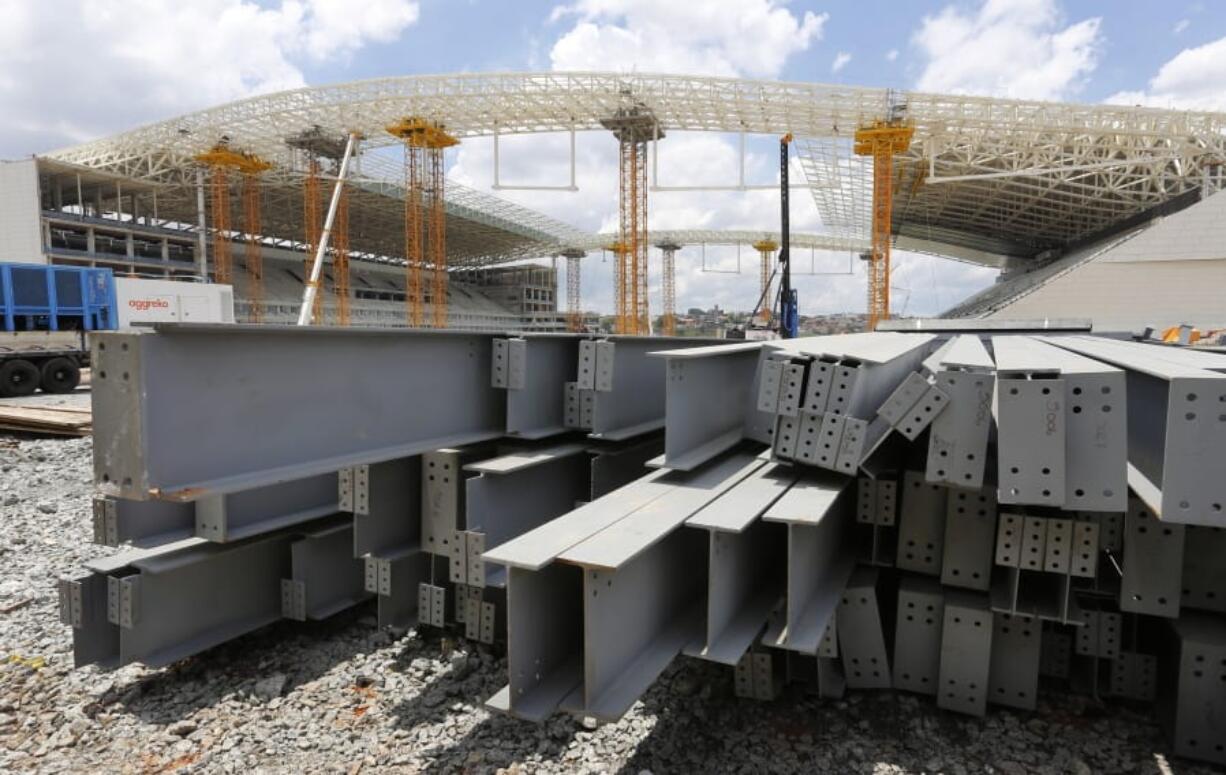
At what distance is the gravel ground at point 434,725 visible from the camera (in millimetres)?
3578

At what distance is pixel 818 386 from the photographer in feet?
13.1

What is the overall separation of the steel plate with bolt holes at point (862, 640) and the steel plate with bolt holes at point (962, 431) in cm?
106

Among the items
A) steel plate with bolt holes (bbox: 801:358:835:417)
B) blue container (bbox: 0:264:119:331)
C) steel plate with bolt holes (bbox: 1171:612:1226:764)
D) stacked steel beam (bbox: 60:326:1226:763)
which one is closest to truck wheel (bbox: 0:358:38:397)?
blue container (bbox: 0:264:119:331)

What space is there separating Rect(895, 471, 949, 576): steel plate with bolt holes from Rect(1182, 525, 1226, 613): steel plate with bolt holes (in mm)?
1363

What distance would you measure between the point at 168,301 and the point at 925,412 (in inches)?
1150

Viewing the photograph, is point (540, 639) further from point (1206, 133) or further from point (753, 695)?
point (1206, 133)

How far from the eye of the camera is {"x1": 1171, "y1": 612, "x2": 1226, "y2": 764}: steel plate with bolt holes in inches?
143

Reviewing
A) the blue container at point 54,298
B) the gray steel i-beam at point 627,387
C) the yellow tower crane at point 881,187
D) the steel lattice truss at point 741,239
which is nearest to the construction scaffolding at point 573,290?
the steel lattice truss at point 741,239

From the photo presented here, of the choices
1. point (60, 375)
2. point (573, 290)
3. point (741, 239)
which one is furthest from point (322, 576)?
point (573, 290)

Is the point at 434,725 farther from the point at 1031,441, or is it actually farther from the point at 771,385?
the point at 1031,441

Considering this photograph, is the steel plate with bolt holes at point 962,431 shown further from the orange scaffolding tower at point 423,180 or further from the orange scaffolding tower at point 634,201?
the orange scaffolding tower at point 423,180

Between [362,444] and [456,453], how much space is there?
68 cm

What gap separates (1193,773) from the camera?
3564 mm

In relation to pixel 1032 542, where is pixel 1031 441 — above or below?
above
